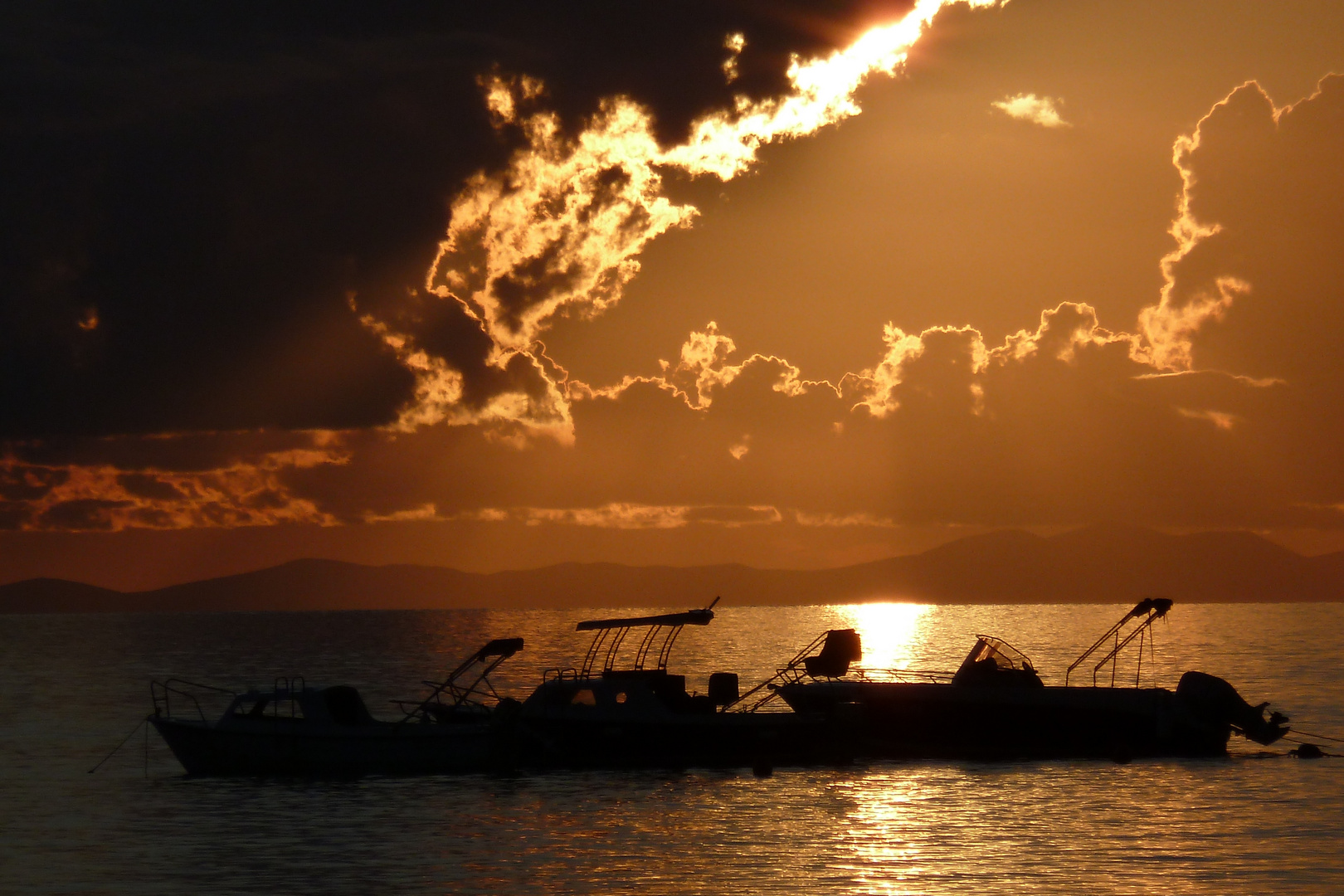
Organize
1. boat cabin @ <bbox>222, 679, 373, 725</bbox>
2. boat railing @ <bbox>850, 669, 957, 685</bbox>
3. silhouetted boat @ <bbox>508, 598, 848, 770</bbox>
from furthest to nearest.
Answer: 1. boat railing @ <bbox>850, 669, 957, 685</bbox>
2. silhouetted boat @ <bbox>508, 598, 848, 770</bbox>
3. boat cabin @ <bbox>222, 679, 373, 725</bbox>

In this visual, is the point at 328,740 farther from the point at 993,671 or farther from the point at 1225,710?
the point at 1225,710

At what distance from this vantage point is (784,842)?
41.3 meters

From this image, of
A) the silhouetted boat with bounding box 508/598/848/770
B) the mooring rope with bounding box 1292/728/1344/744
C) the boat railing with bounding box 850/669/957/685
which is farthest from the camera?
the mooring rope with bounding box 1292/728/1344/744

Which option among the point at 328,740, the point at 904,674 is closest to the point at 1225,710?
the point at 904,674

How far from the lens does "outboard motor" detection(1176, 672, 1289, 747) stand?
59.3m

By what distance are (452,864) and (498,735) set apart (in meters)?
13.9

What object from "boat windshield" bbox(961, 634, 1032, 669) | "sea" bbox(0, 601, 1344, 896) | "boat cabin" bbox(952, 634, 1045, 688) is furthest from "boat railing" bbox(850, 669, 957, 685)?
"sea" bbox(0, 601, 1344, 896)

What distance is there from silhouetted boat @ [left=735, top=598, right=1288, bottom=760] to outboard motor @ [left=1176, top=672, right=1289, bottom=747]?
0.11 feet

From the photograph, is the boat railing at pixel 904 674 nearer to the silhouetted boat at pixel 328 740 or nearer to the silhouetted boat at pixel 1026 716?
the silhouetted boat at pixel 1026 716

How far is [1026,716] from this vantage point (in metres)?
58.6

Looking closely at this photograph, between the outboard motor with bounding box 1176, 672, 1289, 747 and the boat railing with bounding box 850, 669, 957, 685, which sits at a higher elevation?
the boat railing with bounding box 850, 669, 957, 685

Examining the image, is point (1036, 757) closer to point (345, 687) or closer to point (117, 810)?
point (345, 687)

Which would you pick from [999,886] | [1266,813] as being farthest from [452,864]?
[1266,813]

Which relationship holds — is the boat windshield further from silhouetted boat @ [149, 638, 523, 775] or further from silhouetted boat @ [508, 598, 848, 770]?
silhouetted boat @ [149, 638, 523, 775]
